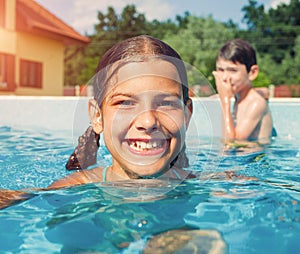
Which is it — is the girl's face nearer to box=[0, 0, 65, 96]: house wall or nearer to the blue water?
the blue water

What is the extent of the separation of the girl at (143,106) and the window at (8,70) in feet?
48.5

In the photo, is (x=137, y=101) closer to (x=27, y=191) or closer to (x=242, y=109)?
(x=27, y=191)

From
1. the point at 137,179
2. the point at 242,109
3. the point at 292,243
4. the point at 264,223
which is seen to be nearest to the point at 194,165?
the point at 137,179

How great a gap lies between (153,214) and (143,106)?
0.48 meters

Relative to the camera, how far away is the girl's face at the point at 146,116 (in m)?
2.00

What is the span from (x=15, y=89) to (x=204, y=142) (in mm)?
14699

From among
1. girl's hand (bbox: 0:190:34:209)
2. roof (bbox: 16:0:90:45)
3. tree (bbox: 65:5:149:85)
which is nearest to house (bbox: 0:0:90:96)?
roof (bbox: 16:0:90:45)

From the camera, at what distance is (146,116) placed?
1.97 meters

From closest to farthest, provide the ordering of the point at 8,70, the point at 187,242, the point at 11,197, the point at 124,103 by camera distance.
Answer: the point at 187,242 < the point at 124,103 < the point at 11,197 < the point at 8,70

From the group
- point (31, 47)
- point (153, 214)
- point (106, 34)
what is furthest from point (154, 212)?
point (106, 34)

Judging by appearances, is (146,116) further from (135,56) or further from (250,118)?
(250,118)

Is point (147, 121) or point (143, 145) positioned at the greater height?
point (147, 121)

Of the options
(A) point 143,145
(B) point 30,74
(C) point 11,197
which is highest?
(B) point 30,74

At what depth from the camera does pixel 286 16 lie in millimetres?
40781
